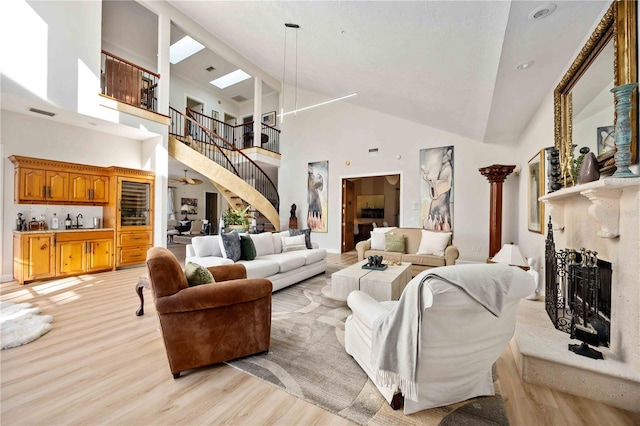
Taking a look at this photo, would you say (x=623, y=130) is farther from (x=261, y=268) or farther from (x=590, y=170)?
(x=261, y=268)

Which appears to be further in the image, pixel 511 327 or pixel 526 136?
Answer: pixel 526 136

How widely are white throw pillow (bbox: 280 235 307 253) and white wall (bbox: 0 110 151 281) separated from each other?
386 centimetres

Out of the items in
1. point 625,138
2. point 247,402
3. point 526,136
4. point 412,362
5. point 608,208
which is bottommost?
point 247,402

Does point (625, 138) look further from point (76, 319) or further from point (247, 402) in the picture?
point (76, 319)

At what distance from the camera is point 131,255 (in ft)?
17.4

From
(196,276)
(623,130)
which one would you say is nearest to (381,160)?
(623,130)

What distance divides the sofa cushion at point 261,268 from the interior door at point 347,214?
13.4ft

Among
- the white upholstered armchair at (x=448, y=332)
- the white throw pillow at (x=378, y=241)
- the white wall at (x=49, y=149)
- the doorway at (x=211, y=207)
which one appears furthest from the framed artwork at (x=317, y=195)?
the white upholstered armchair at (x=448, y=332)

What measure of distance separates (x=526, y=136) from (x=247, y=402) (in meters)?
5.71

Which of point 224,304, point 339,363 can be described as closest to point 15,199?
point 224,304

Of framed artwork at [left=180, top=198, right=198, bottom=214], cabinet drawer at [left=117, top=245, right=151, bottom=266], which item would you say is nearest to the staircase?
cabinet drawer at [left=117, top=245, right=151, bottom=266]

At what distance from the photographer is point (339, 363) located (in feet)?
6.84

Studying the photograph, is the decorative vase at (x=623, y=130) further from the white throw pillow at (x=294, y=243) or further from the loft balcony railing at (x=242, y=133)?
the loft balcony railing at (x=242, y=133)

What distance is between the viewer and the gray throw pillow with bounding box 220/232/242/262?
367 centimetres
